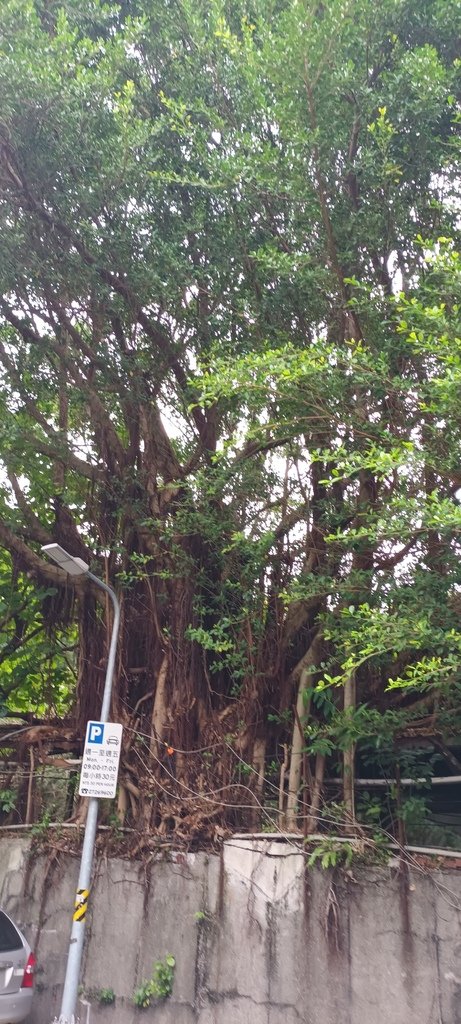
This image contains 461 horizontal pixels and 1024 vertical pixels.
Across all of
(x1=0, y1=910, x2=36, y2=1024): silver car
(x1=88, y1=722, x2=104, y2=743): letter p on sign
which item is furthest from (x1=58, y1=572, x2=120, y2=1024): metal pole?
(x1=0, y1=910, x2=36, y2=1024): silver car

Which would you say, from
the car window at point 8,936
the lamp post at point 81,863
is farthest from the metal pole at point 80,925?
the car window at point 8,936

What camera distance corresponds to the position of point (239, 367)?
634 centimetres

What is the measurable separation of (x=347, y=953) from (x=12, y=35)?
28.0ft

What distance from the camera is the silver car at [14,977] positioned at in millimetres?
6939

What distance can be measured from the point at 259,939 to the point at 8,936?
233cm

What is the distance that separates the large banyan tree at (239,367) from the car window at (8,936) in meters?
1.57

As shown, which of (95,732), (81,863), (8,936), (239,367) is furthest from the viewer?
(95,732)

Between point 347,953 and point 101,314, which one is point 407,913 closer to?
point 347,953

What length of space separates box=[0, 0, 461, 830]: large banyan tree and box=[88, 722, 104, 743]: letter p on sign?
757 millimetres

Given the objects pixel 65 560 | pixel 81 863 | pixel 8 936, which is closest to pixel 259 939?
pixel 81 863

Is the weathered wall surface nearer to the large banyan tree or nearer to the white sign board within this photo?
the large banyan tree

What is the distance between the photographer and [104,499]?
31.3 feet

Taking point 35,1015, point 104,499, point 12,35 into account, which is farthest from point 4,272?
point 35,1015

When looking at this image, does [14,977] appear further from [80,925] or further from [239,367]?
[239,367]
